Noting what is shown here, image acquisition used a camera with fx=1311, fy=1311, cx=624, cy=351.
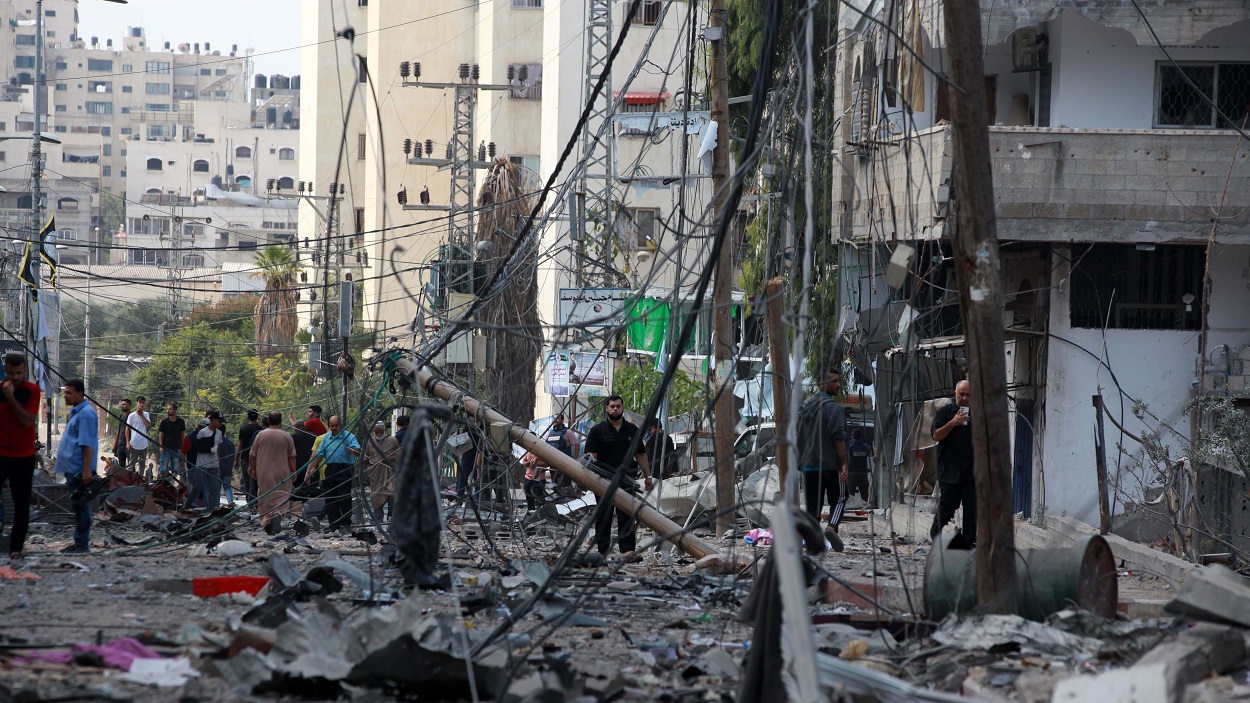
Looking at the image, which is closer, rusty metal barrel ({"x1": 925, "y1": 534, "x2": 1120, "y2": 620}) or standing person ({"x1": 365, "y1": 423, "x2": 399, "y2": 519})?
rusty metal barrel ({"x1": 925, "y1": 534, "x2": 1120, "y2": 620})

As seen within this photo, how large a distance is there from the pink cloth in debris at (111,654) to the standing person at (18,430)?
4.74 meters

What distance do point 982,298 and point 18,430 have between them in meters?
7.88

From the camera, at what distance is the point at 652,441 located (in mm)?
17812

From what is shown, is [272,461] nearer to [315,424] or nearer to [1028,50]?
[315,424]

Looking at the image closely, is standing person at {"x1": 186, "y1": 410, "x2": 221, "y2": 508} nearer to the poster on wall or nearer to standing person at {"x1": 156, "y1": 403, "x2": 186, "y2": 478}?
standing person at {"x1": 156, "y1": 403, "x2": 186, "y2": 478}

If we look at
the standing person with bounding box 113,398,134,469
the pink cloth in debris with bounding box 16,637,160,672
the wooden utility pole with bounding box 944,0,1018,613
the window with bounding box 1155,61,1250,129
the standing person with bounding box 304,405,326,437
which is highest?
the window with bounding box 1155,61,1250,129

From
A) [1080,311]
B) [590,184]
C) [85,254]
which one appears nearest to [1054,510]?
[1080,311]

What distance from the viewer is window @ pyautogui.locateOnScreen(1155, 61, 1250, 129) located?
649 inches

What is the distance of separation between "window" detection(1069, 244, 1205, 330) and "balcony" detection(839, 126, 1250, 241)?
934mm

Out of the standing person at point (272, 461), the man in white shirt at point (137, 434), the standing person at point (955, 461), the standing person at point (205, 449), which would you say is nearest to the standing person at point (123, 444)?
the man in white shirt at point (137, 434)

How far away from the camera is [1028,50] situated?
57.0 feet

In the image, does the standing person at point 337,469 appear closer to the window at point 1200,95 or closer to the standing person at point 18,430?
the standing person at point 18,430

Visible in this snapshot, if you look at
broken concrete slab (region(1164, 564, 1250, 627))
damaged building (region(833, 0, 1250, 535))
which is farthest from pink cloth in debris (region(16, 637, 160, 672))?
damaged building (region(833, 0, 1250, 535))

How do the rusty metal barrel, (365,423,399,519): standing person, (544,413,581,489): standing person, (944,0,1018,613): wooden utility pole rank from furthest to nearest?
(544,413,581,489): standing person
(365,423,399,519): standing person
the rusty metal barrel
(944,0,1018,613): wooden utility pole
